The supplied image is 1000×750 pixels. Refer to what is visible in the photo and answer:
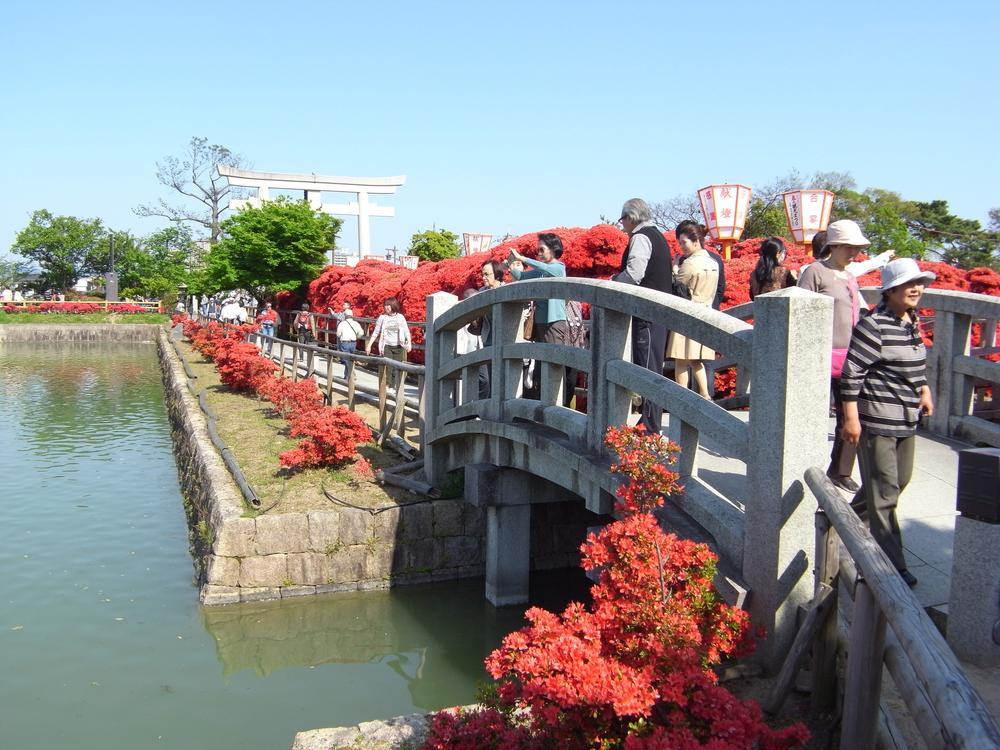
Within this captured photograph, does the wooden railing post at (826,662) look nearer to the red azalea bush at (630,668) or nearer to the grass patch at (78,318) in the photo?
the red azalea bush at (630,668)

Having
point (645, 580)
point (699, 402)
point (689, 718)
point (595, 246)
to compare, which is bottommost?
point (689, 718)

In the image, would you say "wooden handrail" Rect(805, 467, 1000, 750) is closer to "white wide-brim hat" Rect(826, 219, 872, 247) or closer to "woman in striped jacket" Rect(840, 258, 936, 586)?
"woman in striped jacket" Rect(840, 258, 936, 586)

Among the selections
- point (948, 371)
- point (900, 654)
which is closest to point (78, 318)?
point (948, 371)

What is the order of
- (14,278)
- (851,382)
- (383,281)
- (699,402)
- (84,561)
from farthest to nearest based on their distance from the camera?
(14,278) < (383,281) < (84,561) < (699,402) < (851,382)

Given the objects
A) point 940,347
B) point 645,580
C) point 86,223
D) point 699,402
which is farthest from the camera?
point 86,223

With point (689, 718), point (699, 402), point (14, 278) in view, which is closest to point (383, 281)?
point (699, 402)

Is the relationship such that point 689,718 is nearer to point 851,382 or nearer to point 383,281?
point 851,382

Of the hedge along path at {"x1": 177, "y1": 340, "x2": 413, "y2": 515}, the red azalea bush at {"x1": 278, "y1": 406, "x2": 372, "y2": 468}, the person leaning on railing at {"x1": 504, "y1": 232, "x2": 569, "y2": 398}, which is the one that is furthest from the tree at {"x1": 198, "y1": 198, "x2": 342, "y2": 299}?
the person leaning on railing at {"x1": 504, "y1": 232, "x2": 569, "y2": 398}

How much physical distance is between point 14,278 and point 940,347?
81.5 m

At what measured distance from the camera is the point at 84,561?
28.5 ft

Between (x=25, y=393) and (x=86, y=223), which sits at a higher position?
(x=86, y=223)

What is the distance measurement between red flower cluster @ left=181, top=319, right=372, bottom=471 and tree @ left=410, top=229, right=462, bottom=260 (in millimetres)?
18409

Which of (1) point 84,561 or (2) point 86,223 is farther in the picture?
(2) point 86,223

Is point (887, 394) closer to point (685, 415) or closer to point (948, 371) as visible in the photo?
point (685, 415)
